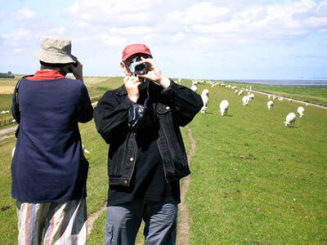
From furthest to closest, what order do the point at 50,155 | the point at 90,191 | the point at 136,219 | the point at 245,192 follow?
the point at 245,192 < the point at 90,191 < the point at 136,219 < the point at 50,155

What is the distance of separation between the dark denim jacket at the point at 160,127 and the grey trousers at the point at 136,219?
33 centimetres

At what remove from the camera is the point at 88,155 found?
1436 centimetres

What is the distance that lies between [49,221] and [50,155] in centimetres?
79

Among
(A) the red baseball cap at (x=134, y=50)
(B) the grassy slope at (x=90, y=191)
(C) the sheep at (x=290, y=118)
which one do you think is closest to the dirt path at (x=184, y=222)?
(B) the grassy slope at (x=90, y=191)

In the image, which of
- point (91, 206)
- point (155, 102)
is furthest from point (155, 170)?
point (91, 206)

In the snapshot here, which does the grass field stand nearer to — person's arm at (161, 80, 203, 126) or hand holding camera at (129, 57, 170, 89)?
person's arm at (161, 80, 203, 126)

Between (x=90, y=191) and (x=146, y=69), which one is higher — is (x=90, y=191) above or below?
below

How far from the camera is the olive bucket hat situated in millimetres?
3418

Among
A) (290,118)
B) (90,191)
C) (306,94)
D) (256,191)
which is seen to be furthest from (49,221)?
(306,94)

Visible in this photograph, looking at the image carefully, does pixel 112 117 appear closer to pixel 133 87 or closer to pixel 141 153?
pixel 133 87

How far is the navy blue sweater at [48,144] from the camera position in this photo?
3.24 m

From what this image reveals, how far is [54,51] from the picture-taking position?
3465 mm

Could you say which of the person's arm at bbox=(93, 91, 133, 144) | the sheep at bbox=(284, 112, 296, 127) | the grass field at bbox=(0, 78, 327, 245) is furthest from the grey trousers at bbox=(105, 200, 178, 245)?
the sheep at bbox=(284, 112, 296, 127)

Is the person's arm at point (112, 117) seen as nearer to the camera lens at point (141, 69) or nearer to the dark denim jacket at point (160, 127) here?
the dark denim jacket at point (160, 127)
